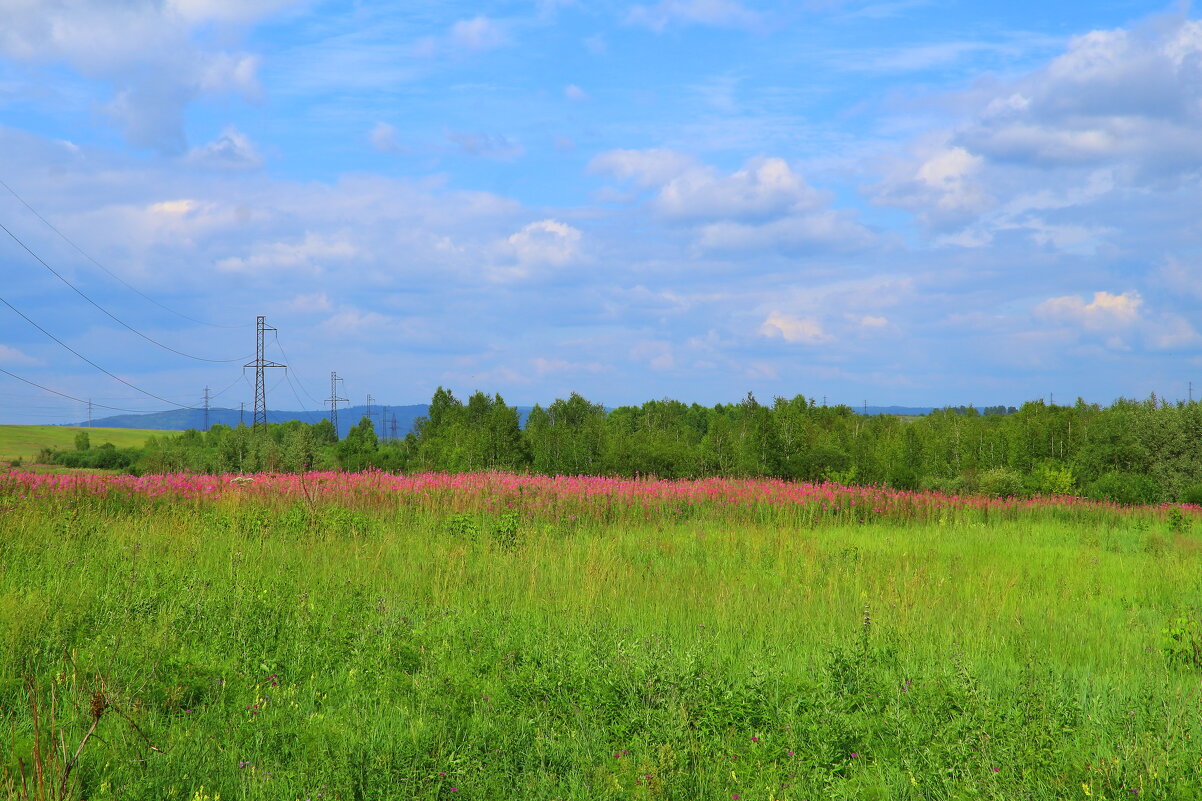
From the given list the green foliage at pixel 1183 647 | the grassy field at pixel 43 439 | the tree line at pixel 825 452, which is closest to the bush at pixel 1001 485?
the tree line at pixel 825 452

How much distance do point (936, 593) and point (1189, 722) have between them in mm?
3337

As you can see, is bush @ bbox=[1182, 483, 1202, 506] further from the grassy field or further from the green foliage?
the grassy field

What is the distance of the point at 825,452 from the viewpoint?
111 feet

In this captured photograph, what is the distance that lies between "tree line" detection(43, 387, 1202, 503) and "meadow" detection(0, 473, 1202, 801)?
1065cm

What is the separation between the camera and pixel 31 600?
6023 mm

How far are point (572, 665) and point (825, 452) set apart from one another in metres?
30.6

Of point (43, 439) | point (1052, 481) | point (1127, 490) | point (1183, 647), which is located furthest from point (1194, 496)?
point (43, 439)

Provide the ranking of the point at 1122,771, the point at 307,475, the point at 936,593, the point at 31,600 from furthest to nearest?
1. the point at 307,475
2. the point at 936,593
3. the point at 31,600
4. the point at 1122,771

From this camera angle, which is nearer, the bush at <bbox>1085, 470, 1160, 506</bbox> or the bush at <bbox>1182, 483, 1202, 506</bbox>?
the bush at <bbox>1085, 470, 1160, 506</bbox>

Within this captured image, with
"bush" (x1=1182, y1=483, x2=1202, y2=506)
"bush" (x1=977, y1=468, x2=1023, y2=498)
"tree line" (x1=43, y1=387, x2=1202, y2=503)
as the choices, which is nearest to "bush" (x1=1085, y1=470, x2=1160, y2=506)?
"tree line" (x1=43, y1=387, x2=1202, y2=503)

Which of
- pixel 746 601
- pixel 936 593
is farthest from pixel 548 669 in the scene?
pixel 936 593

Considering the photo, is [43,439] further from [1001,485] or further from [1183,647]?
[1183,647]

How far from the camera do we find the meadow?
3.90 metres

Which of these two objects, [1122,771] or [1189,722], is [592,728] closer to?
[1122,771]
